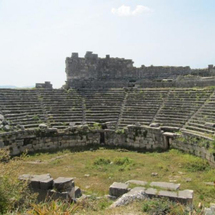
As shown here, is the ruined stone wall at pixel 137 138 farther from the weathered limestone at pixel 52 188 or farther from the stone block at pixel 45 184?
the stone block at pixel 45 184

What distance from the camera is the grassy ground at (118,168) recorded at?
10.6 m

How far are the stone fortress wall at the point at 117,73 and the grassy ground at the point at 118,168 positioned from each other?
8.89 m

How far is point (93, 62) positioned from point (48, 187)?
17.5 m

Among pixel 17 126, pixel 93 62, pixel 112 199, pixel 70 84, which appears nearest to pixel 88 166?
pixel 112 199

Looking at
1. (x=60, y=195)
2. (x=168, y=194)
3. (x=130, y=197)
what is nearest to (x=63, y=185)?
(x=60, y=195)

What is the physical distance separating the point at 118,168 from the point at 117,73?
47.0 ft

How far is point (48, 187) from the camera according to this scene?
912cm

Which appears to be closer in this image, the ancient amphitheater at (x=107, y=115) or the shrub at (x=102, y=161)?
the shrub at (x=102, y=161)

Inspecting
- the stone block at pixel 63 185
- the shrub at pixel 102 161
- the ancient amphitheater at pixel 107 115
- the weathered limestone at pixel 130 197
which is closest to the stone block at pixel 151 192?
the weathered limestone at pixel 130 197

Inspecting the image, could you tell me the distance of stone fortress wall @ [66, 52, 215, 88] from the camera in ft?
77.4

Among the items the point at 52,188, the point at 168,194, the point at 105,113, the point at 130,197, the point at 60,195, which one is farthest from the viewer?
the point at 105,113

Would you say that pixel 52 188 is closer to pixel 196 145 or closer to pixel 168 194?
pixel 168 194

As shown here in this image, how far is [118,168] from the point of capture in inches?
514

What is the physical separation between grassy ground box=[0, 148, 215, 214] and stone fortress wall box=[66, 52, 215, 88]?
8.89 m
